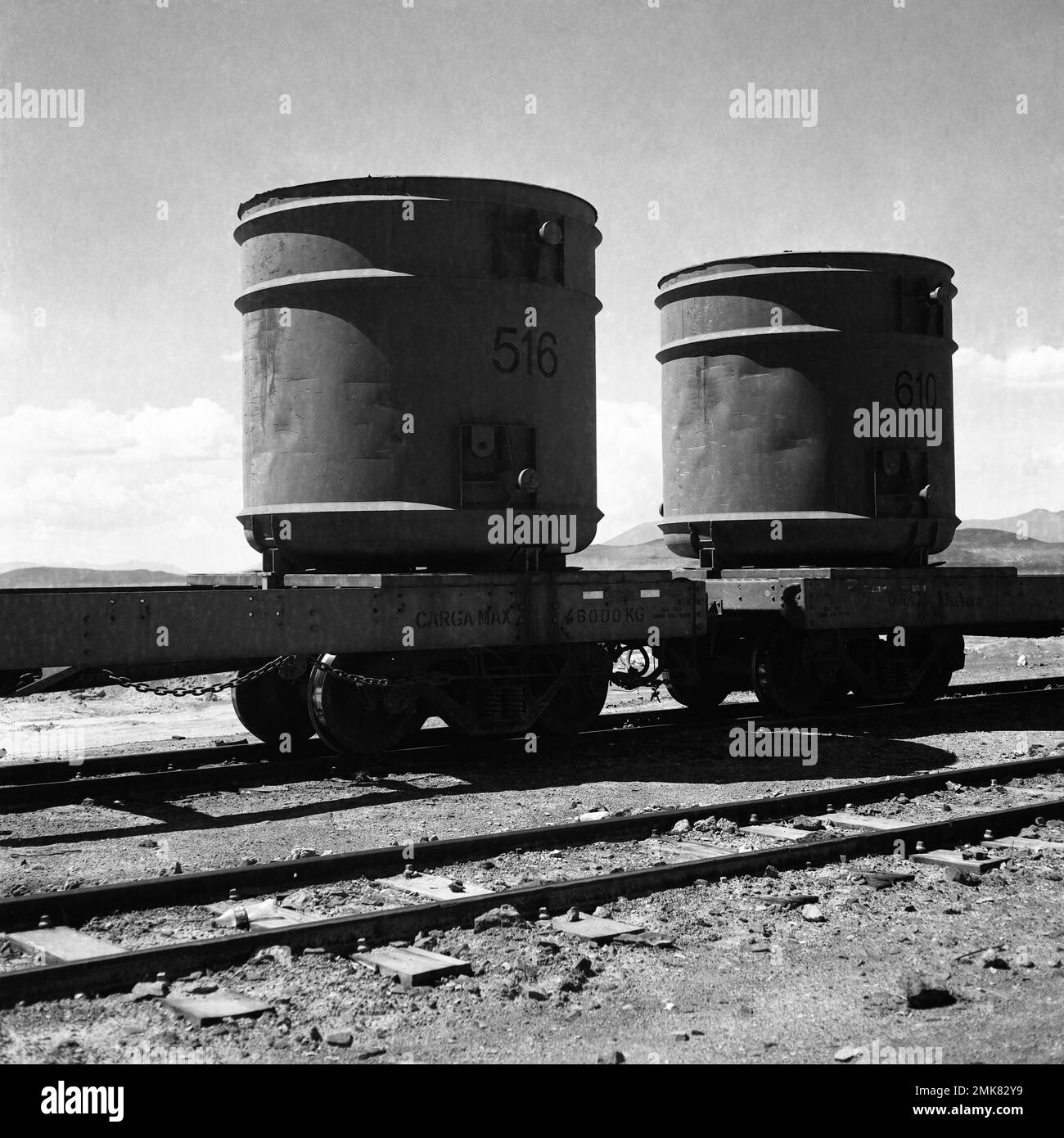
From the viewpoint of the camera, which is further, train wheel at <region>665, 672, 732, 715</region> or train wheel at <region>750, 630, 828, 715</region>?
train wheel at <region>665, 672, 732, 715</region>

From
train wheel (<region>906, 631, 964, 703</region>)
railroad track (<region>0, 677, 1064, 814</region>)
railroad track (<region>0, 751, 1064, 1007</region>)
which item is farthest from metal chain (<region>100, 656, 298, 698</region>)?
train wheel (<region>906, 631, 964, 703</region>)

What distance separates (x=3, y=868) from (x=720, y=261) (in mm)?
8810

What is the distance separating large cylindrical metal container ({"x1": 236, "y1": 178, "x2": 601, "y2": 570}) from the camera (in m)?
9.77

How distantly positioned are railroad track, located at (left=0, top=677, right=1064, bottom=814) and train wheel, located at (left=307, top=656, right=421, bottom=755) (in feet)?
0.47

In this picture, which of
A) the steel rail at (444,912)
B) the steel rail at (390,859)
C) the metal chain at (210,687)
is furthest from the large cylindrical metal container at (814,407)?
the metal chain at (210,687)

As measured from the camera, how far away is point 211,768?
9.48m

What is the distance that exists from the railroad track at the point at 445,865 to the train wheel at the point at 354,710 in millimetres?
2639

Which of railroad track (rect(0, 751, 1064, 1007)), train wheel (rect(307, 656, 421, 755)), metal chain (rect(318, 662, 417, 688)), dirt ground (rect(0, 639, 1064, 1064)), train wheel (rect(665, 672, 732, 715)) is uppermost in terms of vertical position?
A: metal chain (rect(318, 662, 417, 688))

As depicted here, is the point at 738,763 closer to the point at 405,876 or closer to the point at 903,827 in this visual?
the point at 903,827

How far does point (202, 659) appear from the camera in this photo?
877 cm

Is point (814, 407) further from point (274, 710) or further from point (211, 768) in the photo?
point (211, 768)

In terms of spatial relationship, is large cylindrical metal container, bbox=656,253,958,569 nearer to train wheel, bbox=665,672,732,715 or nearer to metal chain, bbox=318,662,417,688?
train wheel, bbox=665,672,732,715

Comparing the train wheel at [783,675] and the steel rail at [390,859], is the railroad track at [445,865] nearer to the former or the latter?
the steel rail at [390,859]
